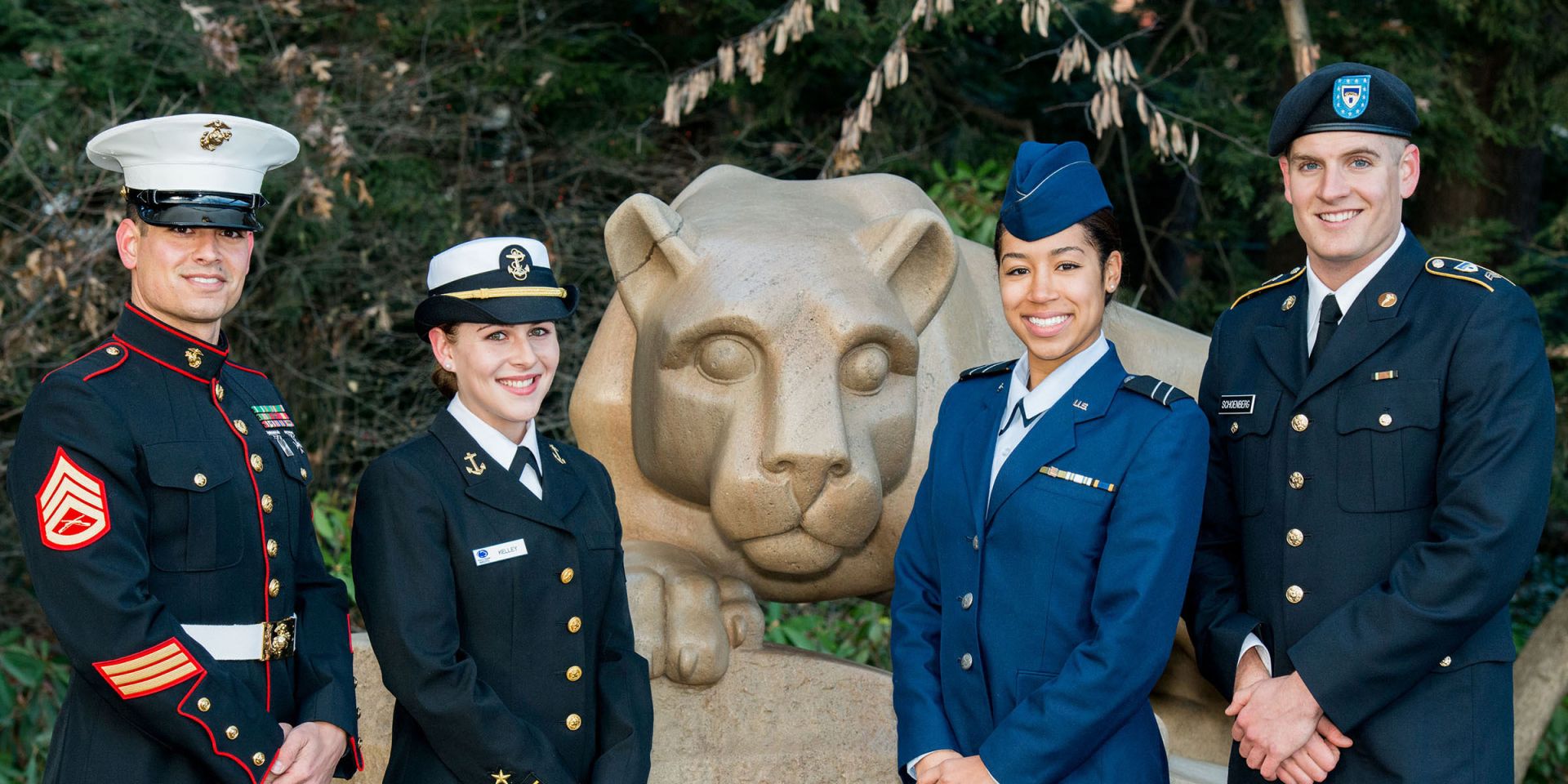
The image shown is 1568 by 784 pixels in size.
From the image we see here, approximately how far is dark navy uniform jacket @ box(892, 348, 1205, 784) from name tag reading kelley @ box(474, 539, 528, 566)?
0.69 m

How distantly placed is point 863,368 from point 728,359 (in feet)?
1.00

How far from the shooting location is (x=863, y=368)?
348cm

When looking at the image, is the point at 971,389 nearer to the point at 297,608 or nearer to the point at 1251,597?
the point at 1251,597

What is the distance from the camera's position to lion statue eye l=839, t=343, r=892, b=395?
3.48 m

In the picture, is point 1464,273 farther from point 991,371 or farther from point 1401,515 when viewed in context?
point 991,371

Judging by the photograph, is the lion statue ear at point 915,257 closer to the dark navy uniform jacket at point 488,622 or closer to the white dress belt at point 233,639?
the dark navy uniform jacket at point 488,622

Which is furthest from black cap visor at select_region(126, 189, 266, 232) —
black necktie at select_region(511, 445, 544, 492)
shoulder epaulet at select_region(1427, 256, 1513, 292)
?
shoulder epaulet at select_region(1427, 256, 1513, 292)

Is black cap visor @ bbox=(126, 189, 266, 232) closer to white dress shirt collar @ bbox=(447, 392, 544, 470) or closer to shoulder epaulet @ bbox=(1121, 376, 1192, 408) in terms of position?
white dress shirt collar @ bbox=(447, 392, 544, 470)

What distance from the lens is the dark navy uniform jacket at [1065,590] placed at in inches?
96.3

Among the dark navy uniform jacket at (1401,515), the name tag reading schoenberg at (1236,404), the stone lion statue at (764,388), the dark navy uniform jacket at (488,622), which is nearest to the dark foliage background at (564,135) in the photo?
the stone lion statue at (764,388)

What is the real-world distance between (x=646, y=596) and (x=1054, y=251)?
1464 millimetres

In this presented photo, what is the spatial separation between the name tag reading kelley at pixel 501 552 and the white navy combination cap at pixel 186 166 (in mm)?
711

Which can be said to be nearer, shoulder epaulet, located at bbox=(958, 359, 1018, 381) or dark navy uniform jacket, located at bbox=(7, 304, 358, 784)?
dark navy uniform jacket, located at bbox=(7, 304, 358, 784)

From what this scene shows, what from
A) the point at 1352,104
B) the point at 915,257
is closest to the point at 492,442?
the point at 915,257
